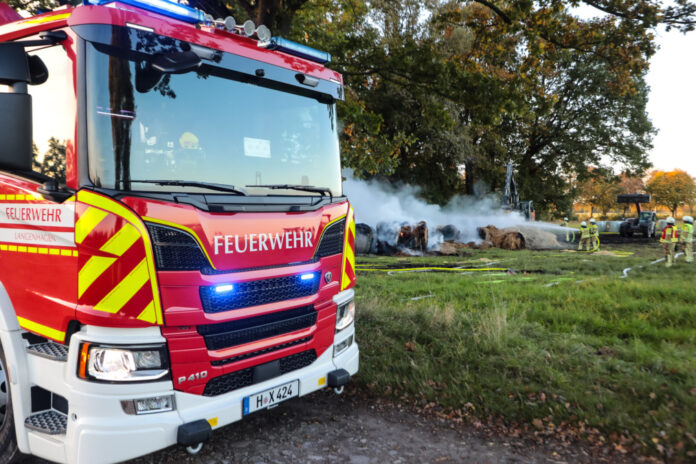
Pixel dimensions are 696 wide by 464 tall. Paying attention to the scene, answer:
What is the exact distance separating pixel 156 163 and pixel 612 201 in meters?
69.0

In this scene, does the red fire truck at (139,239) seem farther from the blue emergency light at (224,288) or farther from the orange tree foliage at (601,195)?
the orange tree foliage at (601,195)

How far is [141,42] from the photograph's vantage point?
2.94 metres

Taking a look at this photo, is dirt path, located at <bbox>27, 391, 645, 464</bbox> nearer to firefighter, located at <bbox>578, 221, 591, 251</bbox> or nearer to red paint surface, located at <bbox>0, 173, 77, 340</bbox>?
red paint surface, located at <bbox>0, 173, 77, 340</bbox>

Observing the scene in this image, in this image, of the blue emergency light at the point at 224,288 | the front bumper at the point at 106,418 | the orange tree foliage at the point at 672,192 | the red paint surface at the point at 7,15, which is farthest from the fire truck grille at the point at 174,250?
the orange tree foliage at the point at 672,192

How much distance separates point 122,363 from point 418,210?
85.7ft

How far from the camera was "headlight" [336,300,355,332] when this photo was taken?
4.02 meters

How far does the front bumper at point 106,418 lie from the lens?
2682 millimetres

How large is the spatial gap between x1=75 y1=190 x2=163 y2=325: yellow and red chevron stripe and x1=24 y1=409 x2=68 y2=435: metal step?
0.76 m

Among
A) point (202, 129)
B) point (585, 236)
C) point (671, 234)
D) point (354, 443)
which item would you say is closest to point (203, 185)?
point (202, 129)

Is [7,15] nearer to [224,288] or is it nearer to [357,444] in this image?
[224,288]

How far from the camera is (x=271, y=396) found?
134 inches

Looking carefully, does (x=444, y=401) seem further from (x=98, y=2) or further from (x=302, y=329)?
(x=98, y=2)

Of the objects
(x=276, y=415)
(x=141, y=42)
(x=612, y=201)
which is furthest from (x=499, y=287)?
(x=612, y=201)

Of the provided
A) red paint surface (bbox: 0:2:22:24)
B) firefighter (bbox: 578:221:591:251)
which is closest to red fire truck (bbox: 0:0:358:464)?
red paint surface (bbox: 0:2:22:24)
